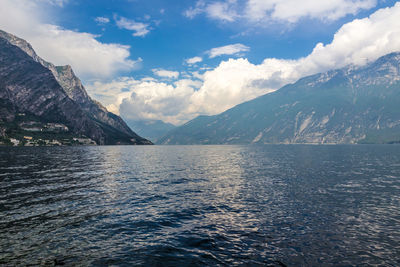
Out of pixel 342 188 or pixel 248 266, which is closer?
pixel 248 266

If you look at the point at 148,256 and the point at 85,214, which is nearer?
the point at 148,256

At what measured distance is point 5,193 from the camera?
32781mm

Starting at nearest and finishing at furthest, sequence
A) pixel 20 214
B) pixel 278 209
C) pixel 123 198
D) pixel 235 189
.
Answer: pixel 20 214 → pixel 278 209 → pixel 123 198 → pixel 235 189

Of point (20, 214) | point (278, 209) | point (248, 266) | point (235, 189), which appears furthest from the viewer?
point (235, 189)

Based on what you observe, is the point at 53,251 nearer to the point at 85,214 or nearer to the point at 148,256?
the point at 148,256

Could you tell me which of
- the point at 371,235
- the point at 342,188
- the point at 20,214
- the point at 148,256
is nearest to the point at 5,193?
the point at 20,214

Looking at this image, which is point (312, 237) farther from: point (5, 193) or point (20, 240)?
point (5, 193)

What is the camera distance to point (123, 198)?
3256 centimetres

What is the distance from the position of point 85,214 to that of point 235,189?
1003 inches

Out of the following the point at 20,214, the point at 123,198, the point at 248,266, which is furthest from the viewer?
the point at 123,198

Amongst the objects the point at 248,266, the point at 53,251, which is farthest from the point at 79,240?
the point at 248,266

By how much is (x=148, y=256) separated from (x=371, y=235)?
20.7 metres

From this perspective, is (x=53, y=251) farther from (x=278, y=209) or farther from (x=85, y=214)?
(x=278, y=209)

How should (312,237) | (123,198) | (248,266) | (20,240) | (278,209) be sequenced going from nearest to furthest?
(248,266) → (20,240) → (312,237) → (278,209) → (123,198)
